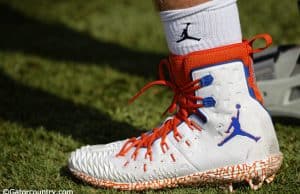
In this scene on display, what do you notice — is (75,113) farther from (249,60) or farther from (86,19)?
(86,19)

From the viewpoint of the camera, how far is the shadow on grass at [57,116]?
2.52 metres

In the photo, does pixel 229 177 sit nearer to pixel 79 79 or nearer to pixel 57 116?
pixel 57 116

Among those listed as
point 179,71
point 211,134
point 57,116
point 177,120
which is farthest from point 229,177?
point 57,116

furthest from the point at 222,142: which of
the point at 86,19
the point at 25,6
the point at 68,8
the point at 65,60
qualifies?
the point at 25,6

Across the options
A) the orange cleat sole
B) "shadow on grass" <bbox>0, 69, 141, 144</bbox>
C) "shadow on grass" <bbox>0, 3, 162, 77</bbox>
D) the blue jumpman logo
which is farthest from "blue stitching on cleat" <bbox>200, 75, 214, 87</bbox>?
"shadow on grass" <bbox>0, 3, 162, 77</bbox>

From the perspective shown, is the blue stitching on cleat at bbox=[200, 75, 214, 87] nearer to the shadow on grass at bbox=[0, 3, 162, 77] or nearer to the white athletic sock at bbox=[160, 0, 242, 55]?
the white athletic sock at bbox=[160, 0, 242, 55]

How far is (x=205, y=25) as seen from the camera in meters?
1.74

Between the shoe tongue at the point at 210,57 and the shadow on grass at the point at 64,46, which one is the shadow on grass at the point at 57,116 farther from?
the shoe tongue at the point at 210,57

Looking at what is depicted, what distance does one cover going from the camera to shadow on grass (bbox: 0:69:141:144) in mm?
2516

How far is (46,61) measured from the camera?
3.84 m

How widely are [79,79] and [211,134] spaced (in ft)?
5.71

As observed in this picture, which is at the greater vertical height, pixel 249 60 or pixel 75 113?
pixel 249 60

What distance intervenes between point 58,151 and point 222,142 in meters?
0.81

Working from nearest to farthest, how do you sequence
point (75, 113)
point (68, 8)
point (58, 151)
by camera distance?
point (58, 151) → point (75, 113) → point (68, 8)
